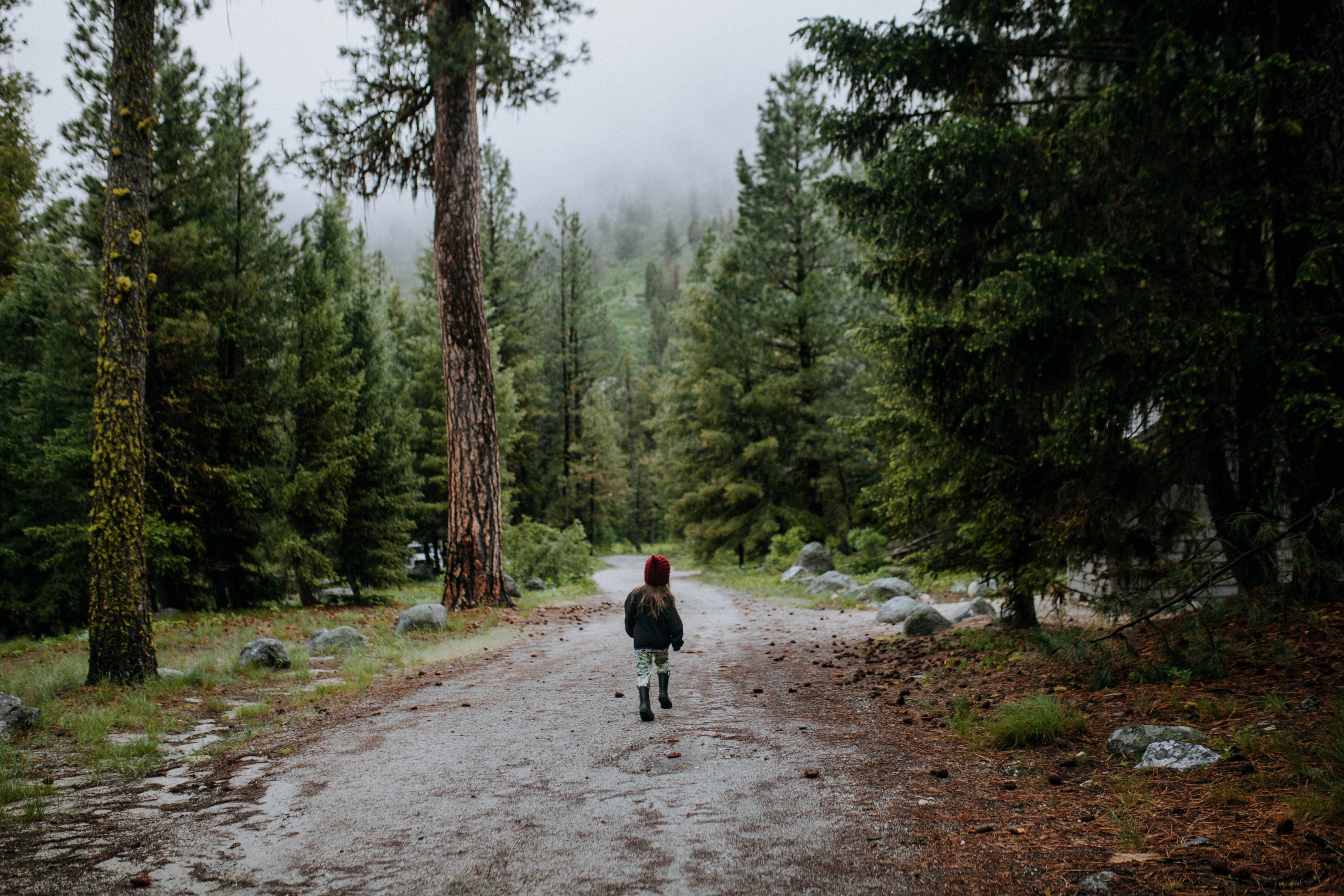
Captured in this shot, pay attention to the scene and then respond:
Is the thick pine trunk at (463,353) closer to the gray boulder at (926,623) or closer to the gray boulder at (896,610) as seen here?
the gray boulder at (896,610)

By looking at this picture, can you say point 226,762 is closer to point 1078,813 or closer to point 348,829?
point 348,829

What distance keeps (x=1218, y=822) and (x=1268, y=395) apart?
12.4 feet

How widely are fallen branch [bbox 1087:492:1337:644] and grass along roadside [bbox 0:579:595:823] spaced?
22.9 feet

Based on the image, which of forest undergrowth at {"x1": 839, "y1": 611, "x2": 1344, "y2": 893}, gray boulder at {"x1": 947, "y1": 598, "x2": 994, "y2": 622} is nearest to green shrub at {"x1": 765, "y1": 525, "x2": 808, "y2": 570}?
gray boulder at {"x1": 947, "y1": 598, "x2": 994, "y2": 622}

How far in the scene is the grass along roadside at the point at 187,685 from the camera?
15.6 ft

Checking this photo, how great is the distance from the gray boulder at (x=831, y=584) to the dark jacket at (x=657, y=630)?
444 inches

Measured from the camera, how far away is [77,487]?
1452 centimetres

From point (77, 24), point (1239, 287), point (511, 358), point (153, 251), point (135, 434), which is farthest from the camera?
point (511, 358)

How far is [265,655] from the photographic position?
828cm

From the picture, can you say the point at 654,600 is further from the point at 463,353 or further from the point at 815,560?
the point at 815,560

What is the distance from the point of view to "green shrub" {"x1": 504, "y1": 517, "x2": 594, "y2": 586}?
20.2 meters

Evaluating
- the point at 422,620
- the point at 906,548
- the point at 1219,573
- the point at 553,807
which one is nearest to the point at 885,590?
the point at 906,548

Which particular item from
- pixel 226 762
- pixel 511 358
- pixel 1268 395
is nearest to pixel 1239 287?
pixel 1268 395

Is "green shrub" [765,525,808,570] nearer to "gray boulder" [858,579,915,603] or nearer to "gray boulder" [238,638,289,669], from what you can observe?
"gray boulder" [858,579,915,603]
